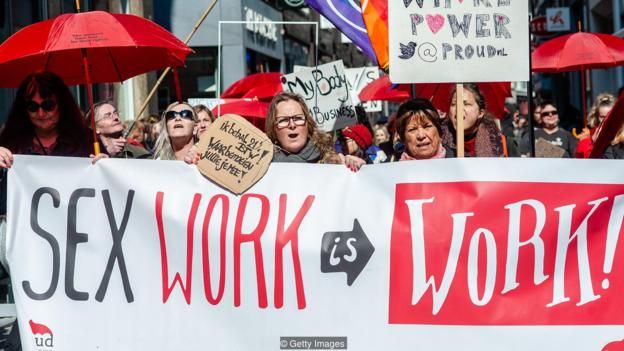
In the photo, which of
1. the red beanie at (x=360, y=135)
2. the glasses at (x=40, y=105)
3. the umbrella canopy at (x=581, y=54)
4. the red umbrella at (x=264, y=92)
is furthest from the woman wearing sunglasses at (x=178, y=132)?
the red umbrella at (x=264, y=92)

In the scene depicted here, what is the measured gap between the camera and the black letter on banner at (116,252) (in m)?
5.16

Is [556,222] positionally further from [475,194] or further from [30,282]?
[30,282]

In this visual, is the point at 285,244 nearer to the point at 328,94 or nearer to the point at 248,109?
the point at 328,94

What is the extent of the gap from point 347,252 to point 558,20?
26038mm

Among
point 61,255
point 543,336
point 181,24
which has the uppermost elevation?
point 181,24

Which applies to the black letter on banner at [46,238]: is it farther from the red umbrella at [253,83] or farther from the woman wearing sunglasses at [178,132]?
the red umbrella at [253,83]

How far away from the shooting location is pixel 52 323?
514 cm

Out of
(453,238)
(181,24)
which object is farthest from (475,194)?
(181,24)

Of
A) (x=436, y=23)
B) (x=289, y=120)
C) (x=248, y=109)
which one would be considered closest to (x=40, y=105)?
(x=289, y=120)

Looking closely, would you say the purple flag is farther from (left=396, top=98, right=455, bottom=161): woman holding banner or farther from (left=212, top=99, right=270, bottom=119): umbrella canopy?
(left=212, top=99, right=270, bottom=119): umbrella canopy

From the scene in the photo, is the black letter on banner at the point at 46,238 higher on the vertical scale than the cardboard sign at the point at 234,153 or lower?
lower

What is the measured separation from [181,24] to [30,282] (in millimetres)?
15888

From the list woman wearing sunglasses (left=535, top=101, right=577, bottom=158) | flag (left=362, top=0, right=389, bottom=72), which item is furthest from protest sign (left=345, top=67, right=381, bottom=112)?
flag (left=362, top=0, right=389, bottom=72)

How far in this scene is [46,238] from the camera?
5.23 metres
